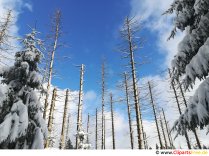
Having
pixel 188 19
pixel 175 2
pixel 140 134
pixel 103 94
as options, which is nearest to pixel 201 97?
pixel 188 19

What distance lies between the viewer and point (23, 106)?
29.7ft

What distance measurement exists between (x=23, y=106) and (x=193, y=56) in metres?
7.00

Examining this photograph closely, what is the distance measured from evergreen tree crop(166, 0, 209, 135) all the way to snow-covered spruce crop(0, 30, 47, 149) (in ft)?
20.4

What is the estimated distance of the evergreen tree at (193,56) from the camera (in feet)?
15.4

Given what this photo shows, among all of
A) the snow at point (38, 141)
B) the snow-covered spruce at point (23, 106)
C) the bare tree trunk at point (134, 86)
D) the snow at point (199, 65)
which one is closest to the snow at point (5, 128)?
the snow-covered spruce at point (23, 106)

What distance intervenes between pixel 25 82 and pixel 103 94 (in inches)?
800

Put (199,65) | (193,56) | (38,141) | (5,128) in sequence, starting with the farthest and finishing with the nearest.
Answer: (38,141), (5,128), (193,56), (199,65)

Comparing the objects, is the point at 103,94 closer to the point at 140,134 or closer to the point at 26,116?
the point at 140,134

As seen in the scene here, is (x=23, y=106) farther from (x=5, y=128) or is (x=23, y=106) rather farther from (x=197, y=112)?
(x=197, y=112)

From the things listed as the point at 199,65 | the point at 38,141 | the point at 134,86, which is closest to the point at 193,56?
the point at 199,65

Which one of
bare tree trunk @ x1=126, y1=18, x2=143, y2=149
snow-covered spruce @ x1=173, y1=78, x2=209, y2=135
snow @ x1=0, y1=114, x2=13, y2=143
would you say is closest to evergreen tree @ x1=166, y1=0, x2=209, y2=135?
snow-covered spruce @ x1=173, y1=78, x2=209, y2=135

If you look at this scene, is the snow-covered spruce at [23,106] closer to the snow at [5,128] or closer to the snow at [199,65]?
the snow at [5,128]

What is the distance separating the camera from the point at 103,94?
97.6 ft

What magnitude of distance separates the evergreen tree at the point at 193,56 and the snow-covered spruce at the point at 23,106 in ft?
20.4
